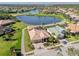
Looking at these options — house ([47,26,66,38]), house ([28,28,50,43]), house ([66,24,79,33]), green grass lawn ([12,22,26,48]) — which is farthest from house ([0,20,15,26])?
house ([66,24,79,33])

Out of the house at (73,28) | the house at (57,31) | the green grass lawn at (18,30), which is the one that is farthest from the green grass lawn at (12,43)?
the house at (73,28)

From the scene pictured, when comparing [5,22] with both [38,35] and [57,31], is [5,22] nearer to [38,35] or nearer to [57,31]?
[38,35]

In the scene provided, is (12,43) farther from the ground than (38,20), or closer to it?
closer to it

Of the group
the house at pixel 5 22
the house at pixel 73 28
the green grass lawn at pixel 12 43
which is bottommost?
the green grass lawn at pixel 12 43

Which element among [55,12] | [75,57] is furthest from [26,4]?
[75,57]

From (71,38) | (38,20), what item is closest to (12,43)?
(38,20)

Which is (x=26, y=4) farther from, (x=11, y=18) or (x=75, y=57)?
(x=75, y=57)

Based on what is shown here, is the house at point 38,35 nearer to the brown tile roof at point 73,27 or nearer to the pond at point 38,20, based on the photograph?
the pond at point 38,20

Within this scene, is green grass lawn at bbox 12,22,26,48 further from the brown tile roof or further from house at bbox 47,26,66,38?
the brown tile roof
